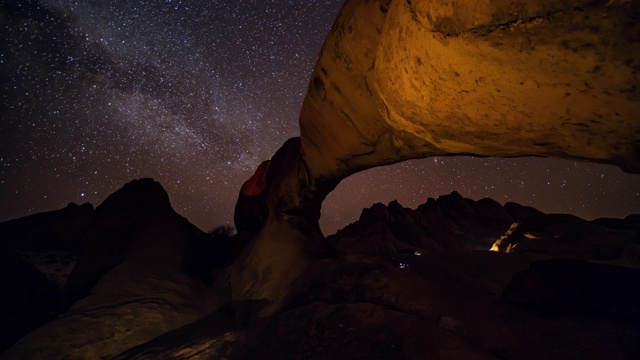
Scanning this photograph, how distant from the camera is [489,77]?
2.46m

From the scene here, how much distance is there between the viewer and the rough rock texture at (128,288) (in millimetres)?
4684

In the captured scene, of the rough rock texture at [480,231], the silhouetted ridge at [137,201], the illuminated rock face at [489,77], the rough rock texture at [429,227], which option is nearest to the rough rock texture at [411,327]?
the illuminated rock face at [489,77]

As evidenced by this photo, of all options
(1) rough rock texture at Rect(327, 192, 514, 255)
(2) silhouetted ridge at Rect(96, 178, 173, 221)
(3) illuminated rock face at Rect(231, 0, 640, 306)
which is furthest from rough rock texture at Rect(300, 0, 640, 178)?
(1) rough rock texture at Rect(327, 192, 514, 255)

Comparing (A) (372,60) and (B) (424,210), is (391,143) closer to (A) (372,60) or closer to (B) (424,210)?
(A) (372,60)

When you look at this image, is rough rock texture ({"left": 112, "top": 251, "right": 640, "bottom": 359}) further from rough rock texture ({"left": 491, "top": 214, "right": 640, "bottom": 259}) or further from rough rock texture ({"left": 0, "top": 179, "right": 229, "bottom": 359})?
rough rock texture ({"left": 491, "top": 214, "right": 640, "bottom": 259})

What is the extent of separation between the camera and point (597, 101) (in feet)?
7.25

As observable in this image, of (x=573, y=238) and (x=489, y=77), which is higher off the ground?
(x=489, y=77)

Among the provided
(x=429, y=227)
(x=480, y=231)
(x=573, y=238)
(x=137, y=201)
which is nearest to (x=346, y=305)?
(x=573, y=238)

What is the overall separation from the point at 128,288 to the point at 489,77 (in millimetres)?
7779

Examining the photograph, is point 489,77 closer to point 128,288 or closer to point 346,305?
point 346,305

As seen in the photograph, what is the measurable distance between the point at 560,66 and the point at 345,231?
20766 millimetres

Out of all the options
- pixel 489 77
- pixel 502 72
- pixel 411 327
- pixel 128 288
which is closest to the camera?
pixel 502 72

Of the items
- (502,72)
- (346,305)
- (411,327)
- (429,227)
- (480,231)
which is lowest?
(480,231)

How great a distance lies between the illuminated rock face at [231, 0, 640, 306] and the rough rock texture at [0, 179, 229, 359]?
211 inches
